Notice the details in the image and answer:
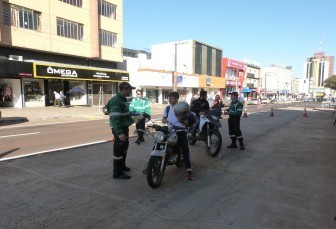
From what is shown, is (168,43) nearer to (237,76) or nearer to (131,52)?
(131,52)

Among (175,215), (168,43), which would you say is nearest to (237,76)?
(168,43)

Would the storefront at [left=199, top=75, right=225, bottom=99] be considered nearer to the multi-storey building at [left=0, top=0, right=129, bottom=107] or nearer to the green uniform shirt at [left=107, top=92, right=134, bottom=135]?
the multi-storey building at [left=0, top=0, right=129, bottom=107]

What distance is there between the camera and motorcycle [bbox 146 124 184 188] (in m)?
4.80

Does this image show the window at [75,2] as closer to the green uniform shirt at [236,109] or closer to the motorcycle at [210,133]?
the green uniform shirt at [236,109]

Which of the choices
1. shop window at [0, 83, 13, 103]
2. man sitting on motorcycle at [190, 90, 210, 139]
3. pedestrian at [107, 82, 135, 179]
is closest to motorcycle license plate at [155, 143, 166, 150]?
pedestrian at [107, 82, 135, 179]

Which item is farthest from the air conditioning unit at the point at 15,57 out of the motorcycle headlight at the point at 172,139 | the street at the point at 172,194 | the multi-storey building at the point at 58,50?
the motorcycle headlight at the point at 172,139

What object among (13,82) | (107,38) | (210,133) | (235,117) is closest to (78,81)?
(107,38)

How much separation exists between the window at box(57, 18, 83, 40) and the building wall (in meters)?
0.36

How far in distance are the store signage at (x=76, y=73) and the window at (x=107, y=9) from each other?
666cm

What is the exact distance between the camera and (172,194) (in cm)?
469

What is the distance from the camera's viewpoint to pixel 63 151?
7.81 m

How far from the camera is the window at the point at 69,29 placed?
85.4 feet

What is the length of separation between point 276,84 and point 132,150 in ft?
362

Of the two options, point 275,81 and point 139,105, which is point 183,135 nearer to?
point 139,105
